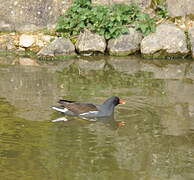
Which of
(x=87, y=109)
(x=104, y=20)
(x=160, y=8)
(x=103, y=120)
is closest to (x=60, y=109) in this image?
(x=87, y=109)

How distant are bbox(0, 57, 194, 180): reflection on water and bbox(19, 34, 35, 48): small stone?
1605mm

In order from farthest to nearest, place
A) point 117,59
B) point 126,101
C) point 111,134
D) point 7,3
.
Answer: point 7,3 < point 117,59 < point 126,101 < point 111,134

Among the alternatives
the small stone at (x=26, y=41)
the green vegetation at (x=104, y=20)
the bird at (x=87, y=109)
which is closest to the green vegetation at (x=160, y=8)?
the green vegetation at (x=104, y=20)

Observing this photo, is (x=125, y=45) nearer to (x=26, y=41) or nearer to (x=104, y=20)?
(x=104, y=20)


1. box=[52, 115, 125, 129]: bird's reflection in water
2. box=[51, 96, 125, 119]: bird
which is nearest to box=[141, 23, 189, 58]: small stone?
box=[51, 96, 125, 119]: bird

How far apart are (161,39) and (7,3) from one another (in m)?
4.63

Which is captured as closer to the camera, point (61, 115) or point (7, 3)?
point (61, 115)

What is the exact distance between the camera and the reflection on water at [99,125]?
26.5 feet

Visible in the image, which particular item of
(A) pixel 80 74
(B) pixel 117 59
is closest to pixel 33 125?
(A) pixel 80 74

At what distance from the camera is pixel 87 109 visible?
33.9 feet

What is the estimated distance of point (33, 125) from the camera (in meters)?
9.81

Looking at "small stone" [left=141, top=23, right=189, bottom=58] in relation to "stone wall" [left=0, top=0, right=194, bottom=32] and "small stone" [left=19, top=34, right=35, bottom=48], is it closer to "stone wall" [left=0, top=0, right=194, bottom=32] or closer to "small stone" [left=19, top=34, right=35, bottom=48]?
"stone wall" [left=0, top=0, right=194, bottom=32]

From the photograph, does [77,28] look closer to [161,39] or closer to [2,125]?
[161,39]

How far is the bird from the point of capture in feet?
33.9
